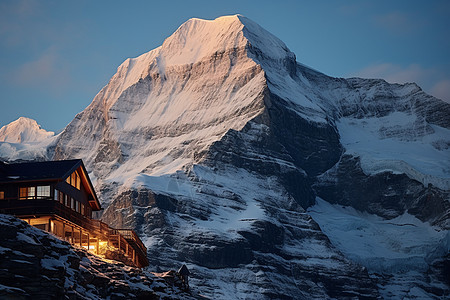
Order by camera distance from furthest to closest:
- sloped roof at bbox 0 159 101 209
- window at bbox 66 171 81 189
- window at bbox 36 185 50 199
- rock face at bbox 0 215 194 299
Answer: window at bbox 66 171 81 189
window at bbox 36 185 50 199
sloped roof at bbox 0 159 101 209
rock face at bbox 0 215 194 299

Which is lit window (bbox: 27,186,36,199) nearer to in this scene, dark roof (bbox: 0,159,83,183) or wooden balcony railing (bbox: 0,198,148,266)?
dark roof (bbox: 0,159,83,183)

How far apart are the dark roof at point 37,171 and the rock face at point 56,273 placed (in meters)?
11.2

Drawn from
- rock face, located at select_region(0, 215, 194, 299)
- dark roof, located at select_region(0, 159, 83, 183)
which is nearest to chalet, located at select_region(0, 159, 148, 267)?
dark roof, located at select_region(0, 159, 83, 183)

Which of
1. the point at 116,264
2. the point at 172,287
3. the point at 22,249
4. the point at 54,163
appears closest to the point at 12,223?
the point at 22,249

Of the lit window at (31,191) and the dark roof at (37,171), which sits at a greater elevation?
the dark roof at (37,171)

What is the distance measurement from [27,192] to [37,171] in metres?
2.44

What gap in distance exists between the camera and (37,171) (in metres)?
83.4

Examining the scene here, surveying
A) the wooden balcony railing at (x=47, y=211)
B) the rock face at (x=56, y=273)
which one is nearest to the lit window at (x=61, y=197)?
the wooden balcony railing at (x=47, y=211)

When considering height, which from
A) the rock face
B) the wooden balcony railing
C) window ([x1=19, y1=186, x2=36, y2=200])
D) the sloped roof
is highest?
the sloped roof

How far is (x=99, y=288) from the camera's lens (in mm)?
66750

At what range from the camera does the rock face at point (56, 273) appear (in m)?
55.6

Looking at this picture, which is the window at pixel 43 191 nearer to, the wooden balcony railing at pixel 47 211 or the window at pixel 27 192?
the window at pixel 27 192

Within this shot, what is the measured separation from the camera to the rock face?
55.6m

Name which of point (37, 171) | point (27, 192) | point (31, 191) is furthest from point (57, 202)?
point (37, 171)
